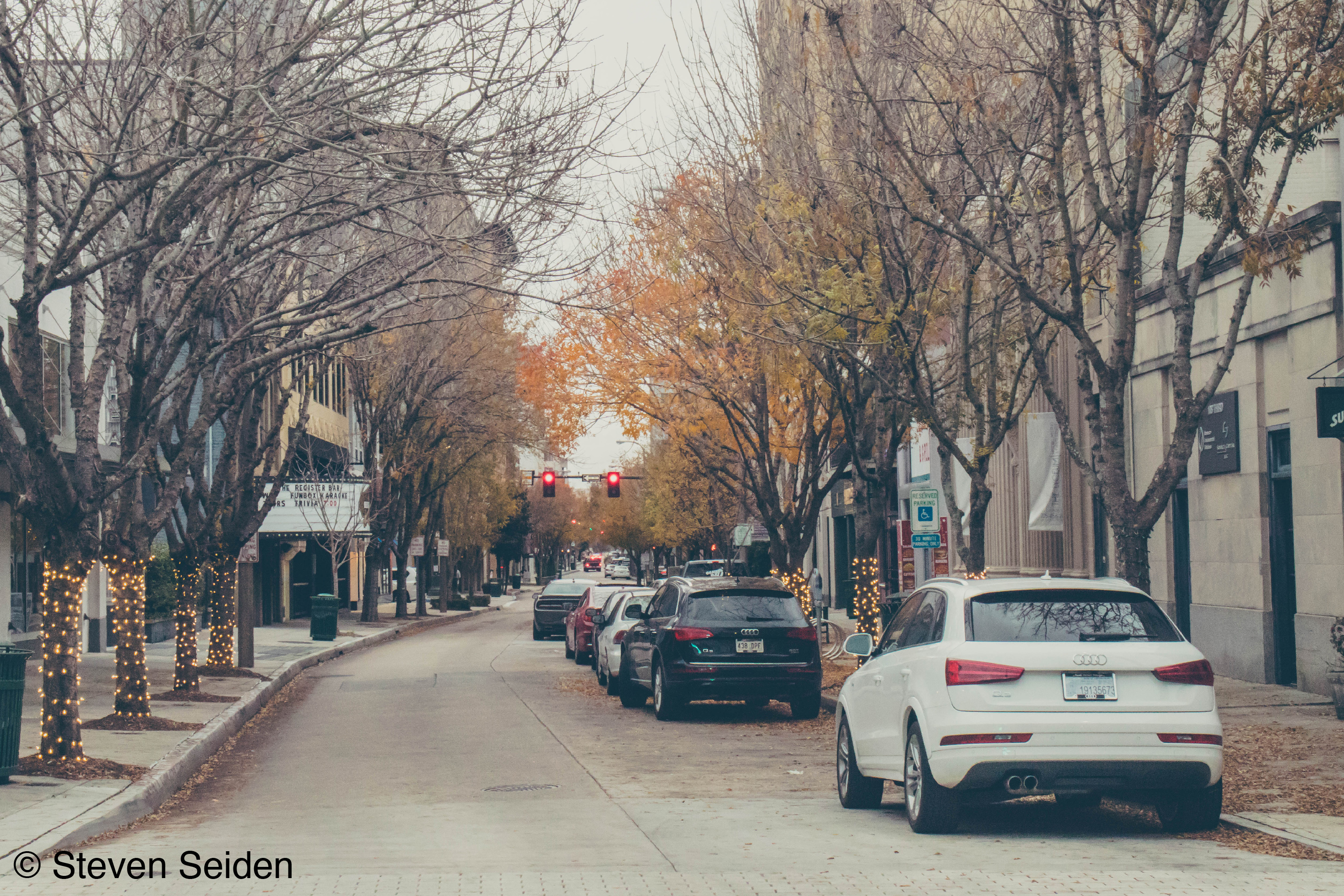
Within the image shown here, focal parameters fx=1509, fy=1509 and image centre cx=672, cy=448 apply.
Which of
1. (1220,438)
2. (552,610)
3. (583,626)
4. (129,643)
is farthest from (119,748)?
(552,610)

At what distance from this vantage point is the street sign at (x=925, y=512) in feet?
74.9

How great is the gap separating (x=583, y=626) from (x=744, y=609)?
12.4m

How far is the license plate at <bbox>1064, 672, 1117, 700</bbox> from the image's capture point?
896 cm

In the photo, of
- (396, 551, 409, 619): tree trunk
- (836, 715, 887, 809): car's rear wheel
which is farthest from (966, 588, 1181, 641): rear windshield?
(396, 551, 409, 619): tree trunk

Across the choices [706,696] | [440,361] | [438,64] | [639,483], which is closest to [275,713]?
[706,696]

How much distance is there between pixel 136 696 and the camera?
16.4 meters

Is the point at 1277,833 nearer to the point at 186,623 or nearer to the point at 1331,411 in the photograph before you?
the point at 1331,411

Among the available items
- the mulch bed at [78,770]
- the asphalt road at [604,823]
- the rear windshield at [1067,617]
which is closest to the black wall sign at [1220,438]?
the asphalt road at [604,823]

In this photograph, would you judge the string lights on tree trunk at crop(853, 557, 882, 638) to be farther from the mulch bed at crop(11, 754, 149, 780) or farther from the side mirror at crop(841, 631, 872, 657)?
the mulch bed at crop(11, 754, 149, 780)

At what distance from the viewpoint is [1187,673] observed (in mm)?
9055

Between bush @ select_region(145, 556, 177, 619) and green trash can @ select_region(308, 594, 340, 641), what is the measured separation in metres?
3.29

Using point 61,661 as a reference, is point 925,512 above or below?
above

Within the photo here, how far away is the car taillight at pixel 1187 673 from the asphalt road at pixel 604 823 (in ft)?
3.21

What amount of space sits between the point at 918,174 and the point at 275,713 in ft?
37.3
